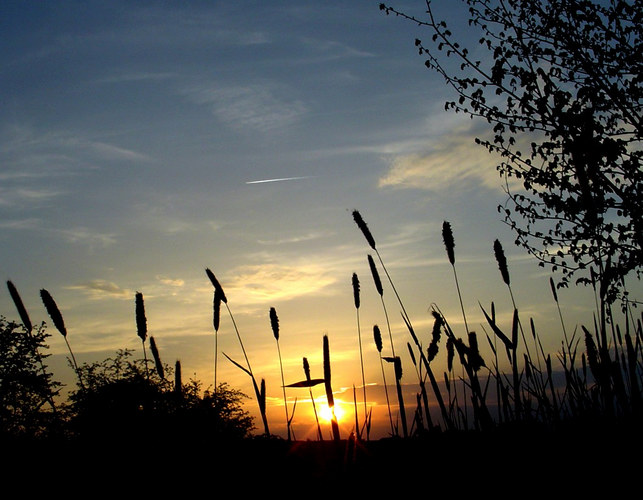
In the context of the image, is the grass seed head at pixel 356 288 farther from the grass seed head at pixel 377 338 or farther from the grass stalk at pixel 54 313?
the grass stalk at pixel 54 313

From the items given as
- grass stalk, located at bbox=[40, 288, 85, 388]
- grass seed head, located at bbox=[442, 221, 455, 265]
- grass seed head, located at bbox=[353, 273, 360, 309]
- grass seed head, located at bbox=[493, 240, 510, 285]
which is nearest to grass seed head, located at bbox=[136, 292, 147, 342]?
grass stalk, located at bbox=[40, 288, 85, 388]

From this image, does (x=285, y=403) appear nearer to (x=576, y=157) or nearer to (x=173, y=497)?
(x=173, y=497)

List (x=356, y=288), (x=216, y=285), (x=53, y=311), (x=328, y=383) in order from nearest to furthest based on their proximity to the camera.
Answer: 1. (x=328, y=383)
2. (x=53, y=311)
3. (x=216, y=285)
4. (x=356, y=288)

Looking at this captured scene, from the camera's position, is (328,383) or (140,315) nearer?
(328,383)

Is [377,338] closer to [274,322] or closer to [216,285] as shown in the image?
[274,322]

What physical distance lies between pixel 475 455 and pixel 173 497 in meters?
1.62

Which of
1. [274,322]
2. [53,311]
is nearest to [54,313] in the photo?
[53,311]

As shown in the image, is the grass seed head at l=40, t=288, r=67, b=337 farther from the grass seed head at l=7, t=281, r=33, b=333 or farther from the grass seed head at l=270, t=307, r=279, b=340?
the grass seed head at l=270, t=307, r=279, b=340

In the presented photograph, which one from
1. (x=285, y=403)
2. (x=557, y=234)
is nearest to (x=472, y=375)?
(x=285, y=403)

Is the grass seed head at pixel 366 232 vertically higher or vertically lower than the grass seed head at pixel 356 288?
higher

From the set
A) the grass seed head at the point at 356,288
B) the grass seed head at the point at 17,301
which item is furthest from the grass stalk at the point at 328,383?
the grass seed head at the point at 17,301

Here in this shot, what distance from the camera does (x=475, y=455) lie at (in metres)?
2.97

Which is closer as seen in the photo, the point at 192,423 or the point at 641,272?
the point at 192,423

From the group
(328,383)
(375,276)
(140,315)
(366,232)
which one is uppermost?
(366,232)
